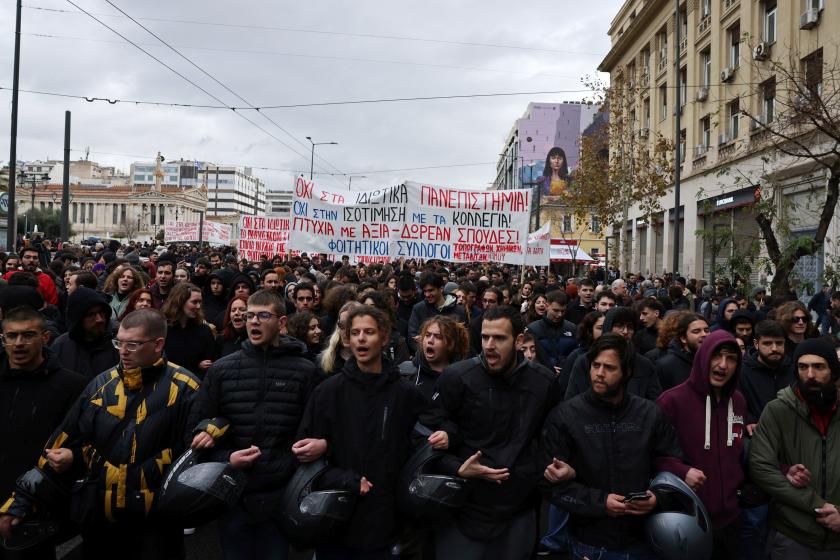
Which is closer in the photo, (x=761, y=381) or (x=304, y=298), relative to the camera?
(x=761, y=381)

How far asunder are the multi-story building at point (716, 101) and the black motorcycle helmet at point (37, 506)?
455 inches

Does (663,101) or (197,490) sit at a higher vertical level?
(663,101)

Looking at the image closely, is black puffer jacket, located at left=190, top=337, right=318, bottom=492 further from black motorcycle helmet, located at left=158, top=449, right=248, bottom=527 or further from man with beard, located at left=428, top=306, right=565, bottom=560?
man with beard, located at left=428, top=306, right=565, bottom=560

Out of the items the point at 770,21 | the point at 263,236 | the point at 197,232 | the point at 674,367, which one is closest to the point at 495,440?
the point at 674,367

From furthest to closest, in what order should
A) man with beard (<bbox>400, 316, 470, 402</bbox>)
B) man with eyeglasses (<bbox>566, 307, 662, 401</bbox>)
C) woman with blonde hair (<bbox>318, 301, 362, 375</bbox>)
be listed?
man with eyeglasses (<bbox>566, 307, 662, 401</bbox>)
man with beard (<bbox>400, 316, 470, 402</bbox>)
woman with blonde hair (<bbox>318, 301, 362, 375</bbox>)

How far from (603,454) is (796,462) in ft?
3.77

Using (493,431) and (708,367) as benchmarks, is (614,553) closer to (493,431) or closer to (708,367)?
(493,431)

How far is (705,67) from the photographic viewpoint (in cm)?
2880

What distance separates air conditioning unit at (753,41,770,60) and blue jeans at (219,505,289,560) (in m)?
21.8

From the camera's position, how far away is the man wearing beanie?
3.59 metres

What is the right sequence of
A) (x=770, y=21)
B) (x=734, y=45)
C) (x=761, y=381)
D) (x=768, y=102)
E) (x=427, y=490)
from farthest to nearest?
1. (x=734, y=45)
2. (x=770, y=21)
3. (x=768, y=102)
4. (x=761, y=381)
5. (x=427, y=490)

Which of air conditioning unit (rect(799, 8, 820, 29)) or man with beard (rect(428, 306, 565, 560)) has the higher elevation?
air conditioning unit (rect(799, 8, 820, 29))

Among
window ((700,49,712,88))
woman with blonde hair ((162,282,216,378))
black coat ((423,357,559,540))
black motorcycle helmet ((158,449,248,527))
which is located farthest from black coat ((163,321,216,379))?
window ((700,49,712,88))

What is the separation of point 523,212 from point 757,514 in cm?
903
